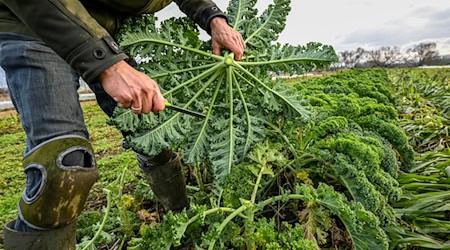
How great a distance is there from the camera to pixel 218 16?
7.55ft

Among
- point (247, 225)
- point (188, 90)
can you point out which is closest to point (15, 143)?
point (188, 90)

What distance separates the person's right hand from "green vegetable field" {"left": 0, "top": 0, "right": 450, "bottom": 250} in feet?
1.57

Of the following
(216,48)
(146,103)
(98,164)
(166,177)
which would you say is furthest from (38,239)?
(98,164)

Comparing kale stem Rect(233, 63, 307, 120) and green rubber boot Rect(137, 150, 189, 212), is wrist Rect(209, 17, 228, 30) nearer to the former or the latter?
kale stem Rect(233, 63, 307, 120)

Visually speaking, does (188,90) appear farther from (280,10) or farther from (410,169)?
(410,169)

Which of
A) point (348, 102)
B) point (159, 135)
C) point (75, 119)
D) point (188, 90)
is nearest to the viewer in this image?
point (75, 119)

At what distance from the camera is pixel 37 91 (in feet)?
4.93

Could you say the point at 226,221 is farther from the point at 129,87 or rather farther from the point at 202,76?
the point at 202,76

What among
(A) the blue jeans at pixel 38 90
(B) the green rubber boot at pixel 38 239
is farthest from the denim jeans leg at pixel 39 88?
(B) the green rubber boot at pixel 38 239

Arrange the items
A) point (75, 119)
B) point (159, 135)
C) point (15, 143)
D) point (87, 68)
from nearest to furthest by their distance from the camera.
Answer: point (87, 68) → point (75, 119) → point (159, 135) → point (15, 143)

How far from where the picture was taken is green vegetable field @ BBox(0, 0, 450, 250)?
177 cm

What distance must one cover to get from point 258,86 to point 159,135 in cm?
66

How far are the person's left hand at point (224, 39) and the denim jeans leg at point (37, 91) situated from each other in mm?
912

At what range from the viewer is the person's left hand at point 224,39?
7.25 ft
